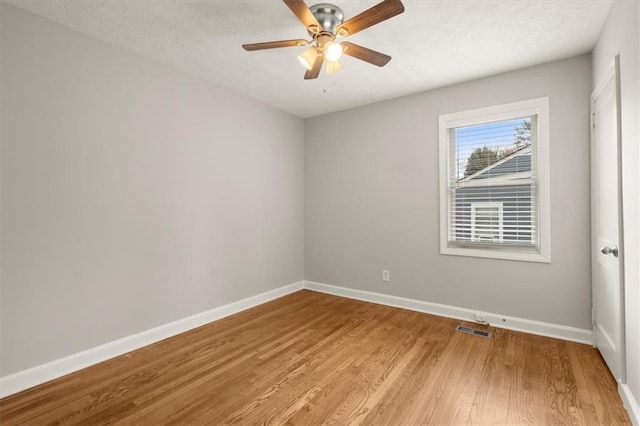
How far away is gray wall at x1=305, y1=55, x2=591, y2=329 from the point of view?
2824 millimetres

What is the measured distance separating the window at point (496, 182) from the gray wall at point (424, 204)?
0.09 meters

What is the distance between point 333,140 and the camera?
4418 mm

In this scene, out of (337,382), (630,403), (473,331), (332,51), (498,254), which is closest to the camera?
(630,403)

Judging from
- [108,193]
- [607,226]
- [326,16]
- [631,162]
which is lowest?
[607,226]

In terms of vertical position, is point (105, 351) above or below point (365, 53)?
below

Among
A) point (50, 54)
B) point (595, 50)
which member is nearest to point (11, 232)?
point (50, 54)

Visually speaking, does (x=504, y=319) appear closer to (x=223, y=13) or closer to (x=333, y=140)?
(x=333, y=140)

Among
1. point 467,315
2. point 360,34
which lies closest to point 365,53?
point 360,34

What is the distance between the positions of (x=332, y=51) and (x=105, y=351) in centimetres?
294

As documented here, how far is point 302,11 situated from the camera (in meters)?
1.82

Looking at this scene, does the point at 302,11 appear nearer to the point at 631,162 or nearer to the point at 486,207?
the point at 631,162

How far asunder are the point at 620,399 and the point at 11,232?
13.6ft

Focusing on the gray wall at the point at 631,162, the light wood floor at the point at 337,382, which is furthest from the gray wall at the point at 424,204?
the gray wall at the point at 631,162

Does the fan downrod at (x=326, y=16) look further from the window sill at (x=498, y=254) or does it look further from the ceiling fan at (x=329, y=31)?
the window sill at (x=498, y=254)
